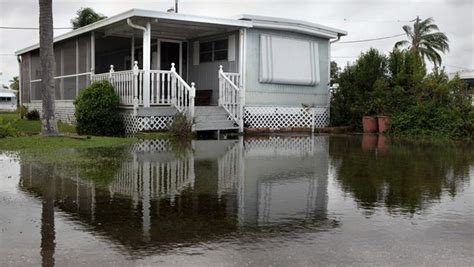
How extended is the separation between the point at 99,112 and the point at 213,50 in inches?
233

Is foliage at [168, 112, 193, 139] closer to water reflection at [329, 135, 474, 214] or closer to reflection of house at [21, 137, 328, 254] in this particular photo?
water reflection at [329, 135, 474, 214]

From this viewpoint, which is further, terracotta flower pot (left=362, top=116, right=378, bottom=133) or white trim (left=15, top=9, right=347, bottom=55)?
terracotta flower pot (left=362, top=116, right=378, bottom=133)

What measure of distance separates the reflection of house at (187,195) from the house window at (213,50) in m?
9.77

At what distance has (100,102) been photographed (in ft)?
58.6

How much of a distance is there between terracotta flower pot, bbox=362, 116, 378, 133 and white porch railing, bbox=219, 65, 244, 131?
16.8 ft

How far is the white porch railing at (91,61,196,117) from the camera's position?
1756cm

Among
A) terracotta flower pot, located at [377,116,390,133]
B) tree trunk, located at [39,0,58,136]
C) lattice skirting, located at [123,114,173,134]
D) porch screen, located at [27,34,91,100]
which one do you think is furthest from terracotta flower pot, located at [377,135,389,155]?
porch screen, located at [27,34,91,100]

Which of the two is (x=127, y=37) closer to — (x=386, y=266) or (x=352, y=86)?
(x=352, y=86)

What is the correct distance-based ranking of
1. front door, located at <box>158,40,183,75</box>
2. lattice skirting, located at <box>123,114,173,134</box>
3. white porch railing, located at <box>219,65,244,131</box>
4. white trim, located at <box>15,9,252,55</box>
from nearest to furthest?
1. white trim, located at <box>15,9,252,55</box>
2. lattice skirting, located at <box>123,114,173,134</box>
3. white porch railing, located at <box>219,65,244,131</box>
4. front door, located at <box>158,40,183,75</box>

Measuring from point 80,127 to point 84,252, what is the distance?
14.2 meters

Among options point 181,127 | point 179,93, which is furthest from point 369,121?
point 181,127

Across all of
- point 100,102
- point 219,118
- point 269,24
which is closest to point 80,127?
point 100,102

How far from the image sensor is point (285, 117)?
21250mm

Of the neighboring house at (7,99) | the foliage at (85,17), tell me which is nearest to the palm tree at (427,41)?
the foliage at (85,17)
